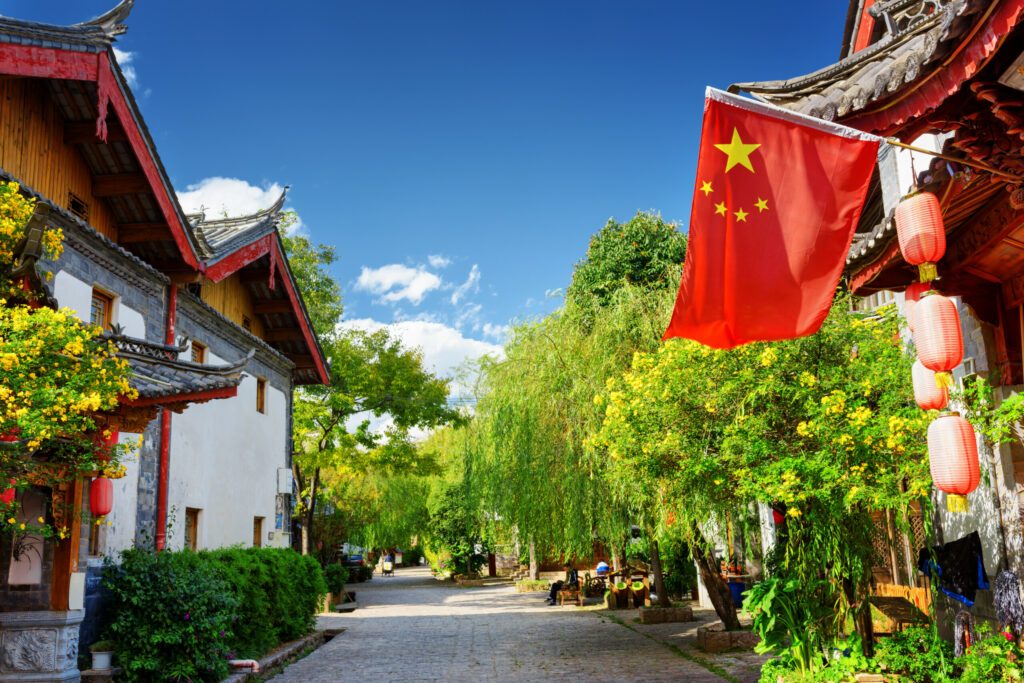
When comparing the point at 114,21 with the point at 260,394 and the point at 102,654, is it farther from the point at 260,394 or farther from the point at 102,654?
the point at 260,394

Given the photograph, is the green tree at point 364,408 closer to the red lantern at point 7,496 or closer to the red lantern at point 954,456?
the red lantern at point 7,496

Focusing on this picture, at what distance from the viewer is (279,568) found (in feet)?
54.2

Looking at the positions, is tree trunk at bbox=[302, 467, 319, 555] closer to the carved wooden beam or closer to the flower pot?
the carved wooden beam

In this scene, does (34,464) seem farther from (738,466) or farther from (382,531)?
(382,531)

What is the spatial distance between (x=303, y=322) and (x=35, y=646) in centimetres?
1164

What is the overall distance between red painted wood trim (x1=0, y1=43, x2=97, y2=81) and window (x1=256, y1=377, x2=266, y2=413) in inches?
369

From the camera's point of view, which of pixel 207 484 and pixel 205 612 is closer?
pixel 205 612

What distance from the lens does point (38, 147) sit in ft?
35.8

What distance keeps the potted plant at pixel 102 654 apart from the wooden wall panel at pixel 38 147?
18.7ft

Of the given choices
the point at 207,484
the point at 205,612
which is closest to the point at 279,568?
the point at 207,484

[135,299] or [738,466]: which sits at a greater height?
[135,299]

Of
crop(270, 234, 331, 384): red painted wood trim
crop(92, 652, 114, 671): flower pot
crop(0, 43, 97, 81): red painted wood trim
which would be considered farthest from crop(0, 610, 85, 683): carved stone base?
crop(270, 234, 331, 384): red painted wood trim

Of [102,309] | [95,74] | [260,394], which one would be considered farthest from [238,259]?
[95,74]

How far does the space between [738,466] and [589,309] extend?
866 cm
